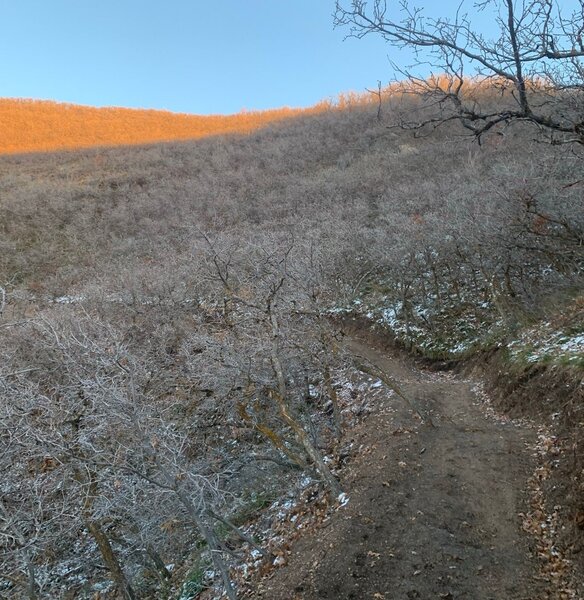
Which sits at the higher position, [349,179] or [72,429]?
[349,179]

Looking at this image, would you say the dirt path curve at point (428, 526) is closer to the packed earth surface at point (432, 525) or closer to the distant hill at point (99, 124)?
the packed earth surface at point (432, 525)

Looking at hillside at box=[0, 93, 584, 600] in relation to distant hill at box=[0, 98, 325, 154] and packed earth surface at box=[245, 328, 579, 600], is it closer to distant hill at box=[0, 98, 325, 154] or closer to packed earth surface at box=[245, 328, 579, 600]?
packed earth surface at box=[245, 328, 579, 600]

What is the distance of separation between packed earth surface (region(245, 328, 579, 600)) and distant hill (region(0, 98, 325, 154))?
53.8m

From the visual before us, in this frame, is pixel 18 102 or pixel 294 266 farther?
pixel 18 102

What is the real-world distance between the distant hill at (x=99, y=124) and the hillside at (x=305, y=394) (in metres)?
32.1

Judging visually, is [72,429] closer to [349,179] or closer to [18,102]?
[349,179]

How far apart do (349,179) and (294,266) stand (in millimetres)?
22668

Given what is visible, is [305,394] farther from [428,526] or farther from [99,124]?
[99,124]

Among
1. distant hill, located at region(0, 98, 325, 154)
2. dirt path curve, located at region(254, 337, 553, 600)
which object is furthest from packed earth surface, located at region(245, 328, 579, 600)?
distant hill, located at region(0, 98, 325, 154)

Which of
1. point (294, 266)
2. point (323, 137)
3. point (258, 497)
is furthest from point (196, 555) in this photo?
point (323, 137)

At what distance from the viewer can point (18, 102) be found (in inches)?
2741

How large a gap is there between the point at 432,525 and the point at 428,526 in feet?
0.19

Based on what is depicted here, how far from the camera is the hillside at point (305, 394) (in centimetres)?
613

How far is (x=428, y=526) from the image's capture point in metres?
6.10
